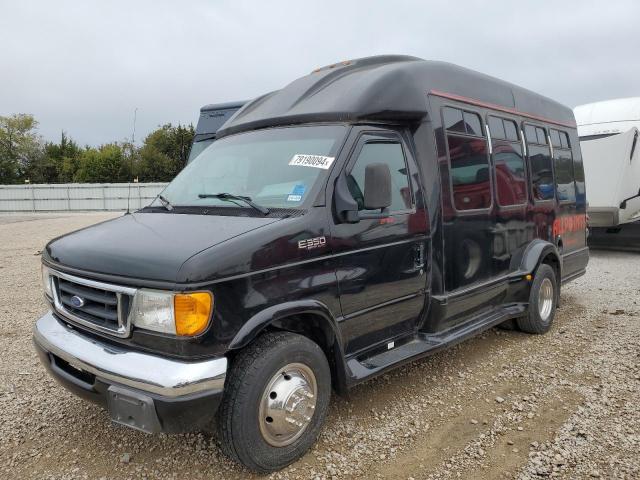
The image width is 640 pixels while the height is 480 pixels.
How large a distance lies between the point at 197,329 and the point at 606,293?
714 centimetres

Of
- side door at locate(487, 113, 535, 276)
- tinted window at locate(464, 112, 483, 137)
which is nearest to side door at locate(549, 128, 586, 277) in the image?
side door at locate(487, 113, 535, 276)

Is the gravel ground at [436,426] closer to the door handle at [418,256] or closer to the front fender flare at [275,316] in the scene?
the front fender flare at [275,316]

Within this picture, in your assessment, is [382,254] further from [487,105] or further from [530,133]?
[530,133]

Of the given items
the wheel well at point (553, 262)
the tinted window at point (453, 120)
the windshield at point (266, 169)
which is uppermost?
the tinted window at point (453, 120)

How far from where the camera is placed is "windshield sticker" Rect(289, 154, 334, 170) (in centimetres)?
343

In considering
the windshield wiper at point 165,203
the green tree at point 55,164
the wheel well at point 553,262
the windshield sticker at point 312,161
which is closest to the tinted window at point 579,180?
the wheel well at point 553,262

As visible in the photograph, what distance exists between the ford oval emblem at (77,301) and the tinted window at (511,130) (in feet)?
14.4

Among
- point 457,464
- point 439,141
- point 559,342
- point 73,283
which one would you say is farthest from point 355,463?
point 559,342

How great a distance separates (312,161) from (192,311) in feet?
4.56

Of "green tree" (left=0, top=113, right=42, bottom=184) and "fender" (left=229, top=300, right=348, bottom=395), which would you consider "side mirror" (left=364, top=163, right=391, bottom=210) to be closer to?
"fender" (left=229, top=300, right=348, bottom=395)

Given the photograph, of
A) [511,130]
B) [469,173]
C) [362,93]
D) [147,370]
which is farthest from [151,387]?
[511,130]

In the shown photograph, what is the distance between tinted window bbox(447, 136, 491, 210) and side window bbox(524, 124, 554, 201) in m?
1.12

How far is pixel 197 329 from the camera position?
106 inches

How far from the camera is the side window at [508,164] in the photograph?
511cm
